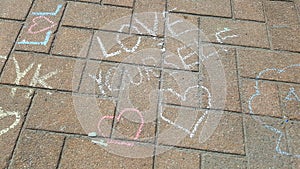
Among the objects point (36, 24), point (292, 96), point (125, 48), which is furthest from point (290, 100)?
point (36, 24)

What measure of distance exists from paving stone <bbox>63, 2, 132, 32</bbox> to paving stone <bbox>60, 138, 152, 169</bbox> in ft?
4.10

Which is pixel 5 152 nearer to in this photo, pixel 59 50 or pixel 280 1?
pixel 59 50

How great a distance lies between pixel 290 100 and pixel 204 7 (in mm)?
1297

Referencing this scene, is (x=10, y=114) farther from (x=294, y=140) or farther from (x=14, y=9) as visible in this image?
(x=294, y=140)

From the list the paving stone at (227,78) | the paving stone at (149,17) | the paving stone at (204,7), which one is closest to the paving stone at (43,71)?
the paving stone at (149,17)

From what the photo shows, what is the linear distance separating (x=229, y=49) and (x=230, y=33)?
214mm

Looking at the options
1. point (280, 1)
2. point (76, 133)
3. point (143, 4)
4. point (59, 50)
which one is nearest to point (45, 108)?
point (76, 133)

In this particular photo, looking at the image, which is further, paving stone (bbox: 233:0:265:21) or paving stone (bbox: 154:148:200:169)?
paving stone (bbox: 233:0:265:21)

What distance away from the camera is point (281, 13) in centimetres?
350

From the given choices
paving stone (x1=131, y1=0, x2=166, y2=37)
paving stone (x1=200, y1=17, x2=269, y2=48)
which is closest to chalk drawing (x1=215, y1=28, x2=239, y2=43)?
paving stone (x1=200, y1=17, x2=269, y2=48)

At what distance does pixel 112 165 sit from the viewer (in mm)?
2422

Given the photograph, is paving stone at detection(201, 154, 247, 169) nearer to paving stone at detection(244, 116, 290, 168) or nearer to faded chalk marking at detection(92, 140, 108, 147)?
paving stone at detection(244, 116, 290, 168)

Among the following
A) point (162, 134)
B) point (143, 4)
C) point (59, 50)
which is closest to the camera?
point (162, 134)

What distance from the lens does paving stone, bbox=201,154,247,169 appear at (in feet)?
8.08
